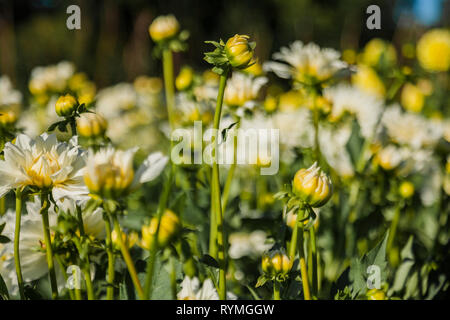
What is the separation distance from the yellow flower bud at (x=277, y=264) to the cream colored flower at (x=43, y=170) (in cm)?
21

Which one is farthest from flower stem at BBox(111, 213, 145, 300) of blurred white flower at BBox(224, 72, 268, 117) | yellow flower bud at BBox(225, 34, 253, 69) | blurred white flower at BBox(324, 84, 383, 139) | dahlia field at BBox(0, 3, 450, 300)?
blurred white flower at BBox(324, 84, 383, 139)

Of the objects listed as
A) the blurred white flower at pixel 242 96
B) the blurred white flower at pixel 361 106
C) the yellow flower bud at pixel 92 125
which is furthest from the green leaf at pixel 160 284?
the blurred white flower at pixel 361 106

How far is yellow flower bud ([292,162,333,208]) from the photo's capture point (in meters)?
0.49

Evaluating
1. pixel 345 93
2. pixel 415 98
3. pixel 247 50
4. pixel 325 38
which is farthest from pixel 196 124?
pixel 325 38

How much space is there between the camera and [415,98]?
5.54 ft

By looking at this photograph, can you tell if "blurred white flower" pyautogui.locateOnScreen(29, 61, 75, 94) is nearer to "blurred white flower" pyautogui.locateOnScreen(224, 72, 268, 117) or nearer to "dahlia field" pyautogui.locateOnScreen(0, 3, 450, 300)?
"dahlia field" pyautogui.locateOnScreen(0, 3, 450, 300)

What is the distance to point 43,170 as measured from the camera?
0.48 m

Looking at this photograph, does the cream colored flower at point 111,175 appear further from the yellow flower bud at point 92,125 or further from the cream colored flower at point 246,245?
the cream colored flower at point 246,245

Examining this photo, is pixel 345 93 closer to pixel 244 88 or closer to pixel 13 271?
pixel 244 88

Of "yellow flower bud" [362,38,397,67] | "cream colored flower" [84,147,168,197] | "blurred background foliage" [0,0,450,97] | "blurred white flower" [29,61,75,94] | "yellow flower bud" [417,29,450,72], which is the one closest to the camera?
"cream colored flower" [84,147,168,197]

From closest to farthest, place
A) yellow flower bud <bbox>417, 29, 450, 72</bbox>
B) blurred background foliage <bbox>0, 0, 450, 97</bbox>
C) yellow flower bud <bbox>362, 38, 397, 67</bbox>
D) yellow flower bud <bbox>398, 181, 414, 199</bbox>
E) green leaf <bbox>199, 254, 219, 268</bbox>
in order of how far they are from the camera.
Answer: green leaf <bbox>199, 254, 219, 268</bbox>, yellow flower bud <bbox>398, 181, 414, 199</bbox>, yellow flower bud <bbox>362, 38, 397, 67</bbox>, yellow flower bud <bbox>417, 29, 450, 72</bbox>, blurred background foliage <bbox>0, 0, 450, 97</bbox>

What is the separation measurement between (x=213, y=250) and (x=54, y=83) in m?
0.97

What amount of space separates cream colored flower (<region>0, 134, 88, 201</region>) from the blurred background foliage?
6.02 ft

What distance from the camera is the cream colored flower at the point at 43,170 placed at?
48 centimetres
